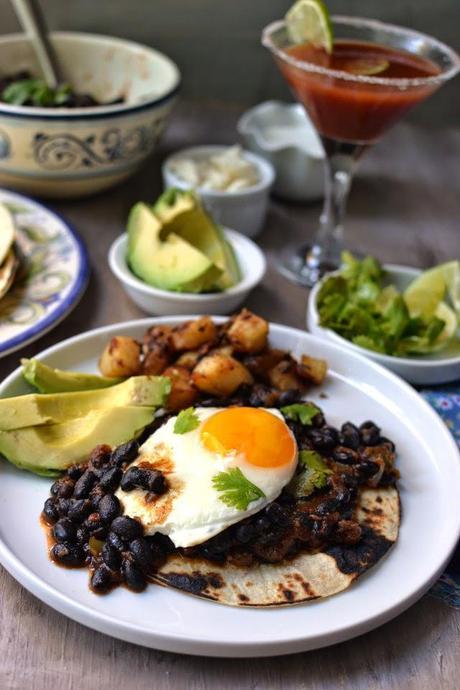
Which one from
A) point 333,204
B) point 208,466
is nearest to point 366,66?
point 333,204

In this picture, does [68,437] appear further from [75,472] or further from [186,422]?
[186,422]

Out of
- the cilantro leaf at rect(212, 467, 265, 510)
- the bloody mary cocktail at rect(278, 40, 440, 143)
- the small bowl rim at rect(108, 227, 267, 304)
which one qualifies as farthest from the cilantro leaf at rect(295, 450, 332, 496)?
the bloody mary cocktail at rect(278, 40, 440, 143)

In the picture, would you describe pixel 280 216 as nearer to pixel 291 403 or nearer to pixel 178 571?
pixel 291 403

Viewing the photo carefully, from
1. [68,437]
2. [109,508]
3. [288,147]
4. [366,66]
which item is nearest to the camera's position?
[109,508]

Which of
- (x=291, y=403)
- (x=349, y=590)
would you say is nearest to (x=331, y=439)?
(x=291, y=403)

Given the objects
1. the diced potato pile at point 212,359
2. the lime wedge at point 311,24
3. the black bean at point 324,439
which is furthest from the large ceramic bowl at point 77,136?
the black bean at point 324,439

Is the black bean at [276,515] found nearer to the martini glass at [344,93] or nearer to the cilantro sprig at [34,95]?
the martini glass at [344,93]

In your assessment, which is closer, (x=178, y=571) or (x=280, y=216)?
(x=178, y=571)
